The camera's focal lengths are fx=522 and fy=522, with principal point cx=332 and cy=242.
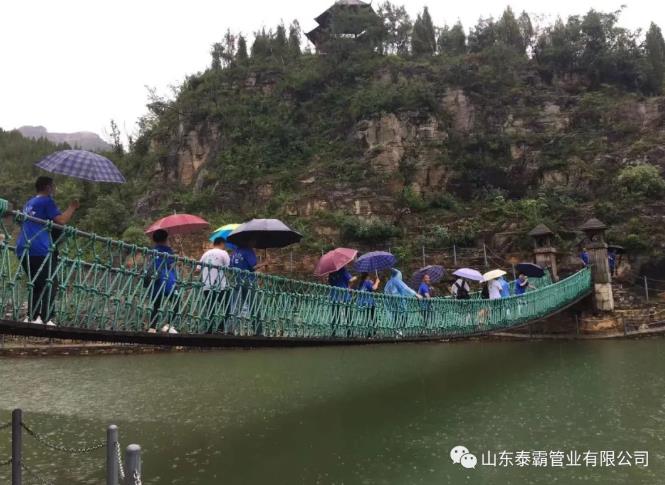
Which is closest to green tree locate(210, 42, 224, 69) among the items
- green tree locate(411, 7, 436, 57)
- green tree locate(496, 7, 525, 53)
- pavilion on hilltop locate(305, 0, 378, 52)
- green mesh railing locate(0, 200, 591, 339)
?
pavilion on hilltop locate(305, 0, 378, 52)

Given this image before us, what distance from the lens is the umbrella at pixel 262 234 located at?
5.04 metres

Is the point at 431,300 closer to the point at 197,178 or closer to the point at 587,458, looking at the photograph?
the point at 587,458

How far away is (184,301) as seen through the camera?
4.55 metres

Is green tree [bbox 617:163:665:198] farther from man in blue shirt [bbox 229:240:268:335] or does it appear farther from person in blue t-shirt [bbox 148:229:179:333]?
person in blue t-shirt [bbox 148:229:179:333]

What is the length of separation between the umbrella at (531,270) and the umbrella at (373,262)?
601 centimetres

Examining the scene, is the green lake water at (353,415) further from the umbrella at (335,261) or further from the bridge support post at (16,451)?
the umbrella at (335,261)

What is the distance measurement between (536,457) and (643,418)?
1819mm

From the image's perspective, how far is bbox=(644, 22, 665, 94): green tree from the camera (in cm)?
2477

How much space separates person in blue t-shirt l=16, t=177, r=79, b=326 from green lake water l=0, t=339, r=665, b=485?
6.12 ft

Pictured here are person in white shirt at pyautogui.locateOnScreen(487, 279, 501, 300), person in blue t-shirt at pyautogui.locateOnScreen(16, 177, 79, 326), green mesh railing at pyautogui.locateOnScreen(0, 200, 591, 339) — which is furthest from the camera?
Answer: person in white shirt at pyautogui.locateOnScreen(487, 279, 501, 300)

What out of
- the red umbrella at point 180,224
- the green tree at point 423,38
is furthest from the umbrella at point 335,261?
the green tree at point 423,38

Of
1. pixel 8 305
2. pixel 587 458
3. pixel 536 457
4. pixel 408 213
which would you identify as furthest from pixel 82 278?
pixel 408 213

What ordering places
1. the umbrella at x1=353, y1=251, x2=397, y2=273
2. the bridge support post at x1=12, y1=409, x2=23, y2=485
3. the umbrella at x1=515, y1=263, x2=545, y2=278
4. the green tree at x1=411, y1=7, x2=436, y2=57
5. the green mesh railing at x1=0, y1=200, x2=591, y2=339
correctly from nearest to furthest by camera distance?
the bridge support post at x1=12, y1=409, x2=23, y2=485 → the green mesh railing at x1=0, y1=200, x2=591, y2=339 → the umbrella at x1=353, y1=251, x2=397, y2=273 → the umbrella at x1=515, y1=263, x2=545, y2=278 → the green tree at x1=411, y1=7, x2=436, y2=57

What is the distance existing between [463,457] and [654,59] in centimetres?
2721
